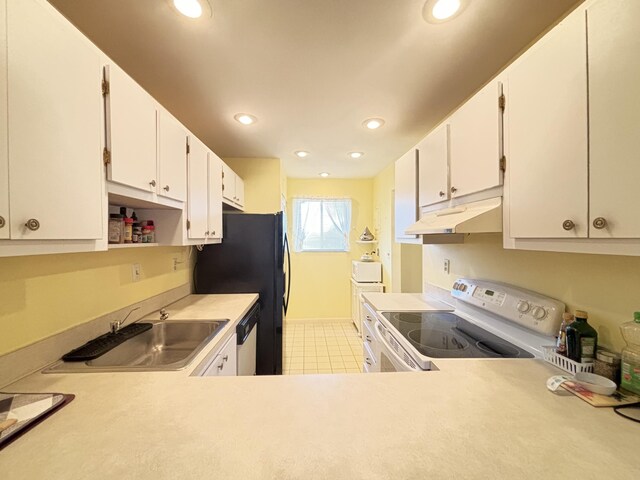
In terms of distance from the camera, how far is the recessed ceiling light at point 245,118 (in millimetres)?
2104

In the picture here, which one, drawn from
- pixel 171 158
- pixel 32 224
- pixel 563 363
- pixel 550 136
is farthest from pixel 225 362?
pixel 550 136

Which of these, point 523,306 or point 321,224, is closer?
point 523,306

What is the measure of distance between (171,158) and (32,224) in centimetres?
90

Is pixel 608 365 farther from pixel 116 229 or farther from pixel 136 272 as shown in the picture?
pixel 136 272

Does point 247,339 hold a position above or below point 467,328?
below

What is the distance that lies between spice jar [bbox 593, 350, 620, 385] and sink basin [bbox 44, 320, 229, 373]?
1585mm

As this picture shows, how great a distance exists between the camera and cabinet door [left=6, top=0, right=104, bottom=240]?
0.68 metres

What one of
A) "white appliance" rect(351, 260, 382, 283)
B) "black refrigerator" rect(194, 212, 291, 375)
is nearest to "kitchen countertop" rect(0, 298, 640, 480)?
"black refrigerator" rect(194, 212, 291, 375)

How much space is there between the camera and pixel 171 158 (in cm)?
149

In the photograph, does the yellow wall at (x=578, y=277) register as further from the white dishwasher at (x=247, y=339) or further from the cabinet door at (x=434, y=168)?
the white dishwasher at (x=247, y=339)

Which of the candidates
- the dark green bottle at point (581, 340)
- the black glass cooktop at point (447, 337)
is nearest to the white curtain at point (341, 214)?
the black glass cooktop at point (447, 337)

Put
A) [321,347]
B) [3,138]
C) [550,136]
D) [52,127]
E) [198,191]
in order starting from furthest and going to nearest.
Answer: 1. [321,347]
2. [198,191]
3. [550,136]
4. [52,127]
5. [3,138]

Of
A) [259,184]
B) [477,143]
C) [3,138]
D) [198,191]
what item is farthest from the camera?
[259,184]

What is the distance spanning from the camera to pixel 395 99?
1.86 m
